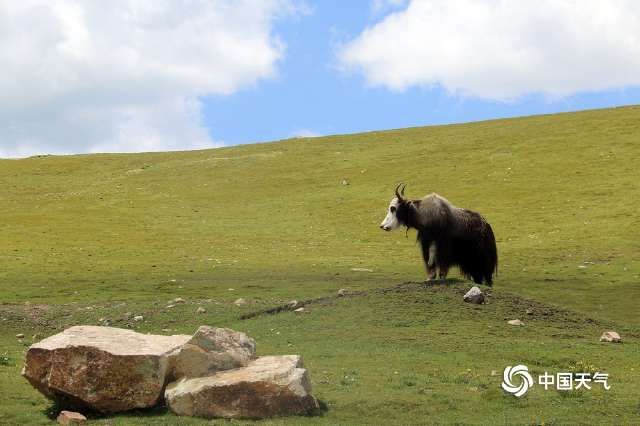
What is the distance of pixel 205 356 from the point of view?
460 inches

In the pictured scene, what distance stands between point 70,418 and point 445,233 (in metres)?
12.5

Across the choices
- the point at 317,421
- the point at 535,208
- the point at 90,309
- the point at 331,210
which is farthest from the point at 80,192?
the point at 317,421

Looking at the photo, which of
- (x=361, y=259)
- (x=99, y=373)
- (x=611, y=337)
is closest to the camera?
(x=99, y=373)

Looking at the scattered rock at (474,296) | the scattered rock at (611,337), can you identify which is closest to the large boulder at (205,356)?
the scattered rock at (474,296)

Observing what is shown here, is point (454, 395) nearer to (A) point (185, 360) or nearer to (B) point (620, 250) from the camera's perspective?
(A) point (185, 360)

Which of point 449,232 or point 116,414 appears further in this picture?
point 449,232

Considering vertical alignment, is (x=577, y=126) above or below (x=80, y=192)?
above

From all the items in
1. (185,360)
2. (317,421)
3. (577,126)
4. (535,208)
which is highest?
(577,126)

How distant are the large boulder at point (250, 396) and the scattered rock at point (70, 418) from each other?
1.21 m

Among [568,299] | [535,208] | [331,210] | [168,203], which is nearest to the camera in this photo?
[568,299]

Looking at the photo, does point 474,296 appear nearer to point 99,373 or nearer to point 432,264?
point 432,264

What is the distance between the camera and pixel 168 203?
161 ft

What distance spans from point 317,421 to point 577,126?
5226cm

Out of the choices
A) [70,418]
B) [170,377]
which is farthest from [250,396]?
[70,418]
